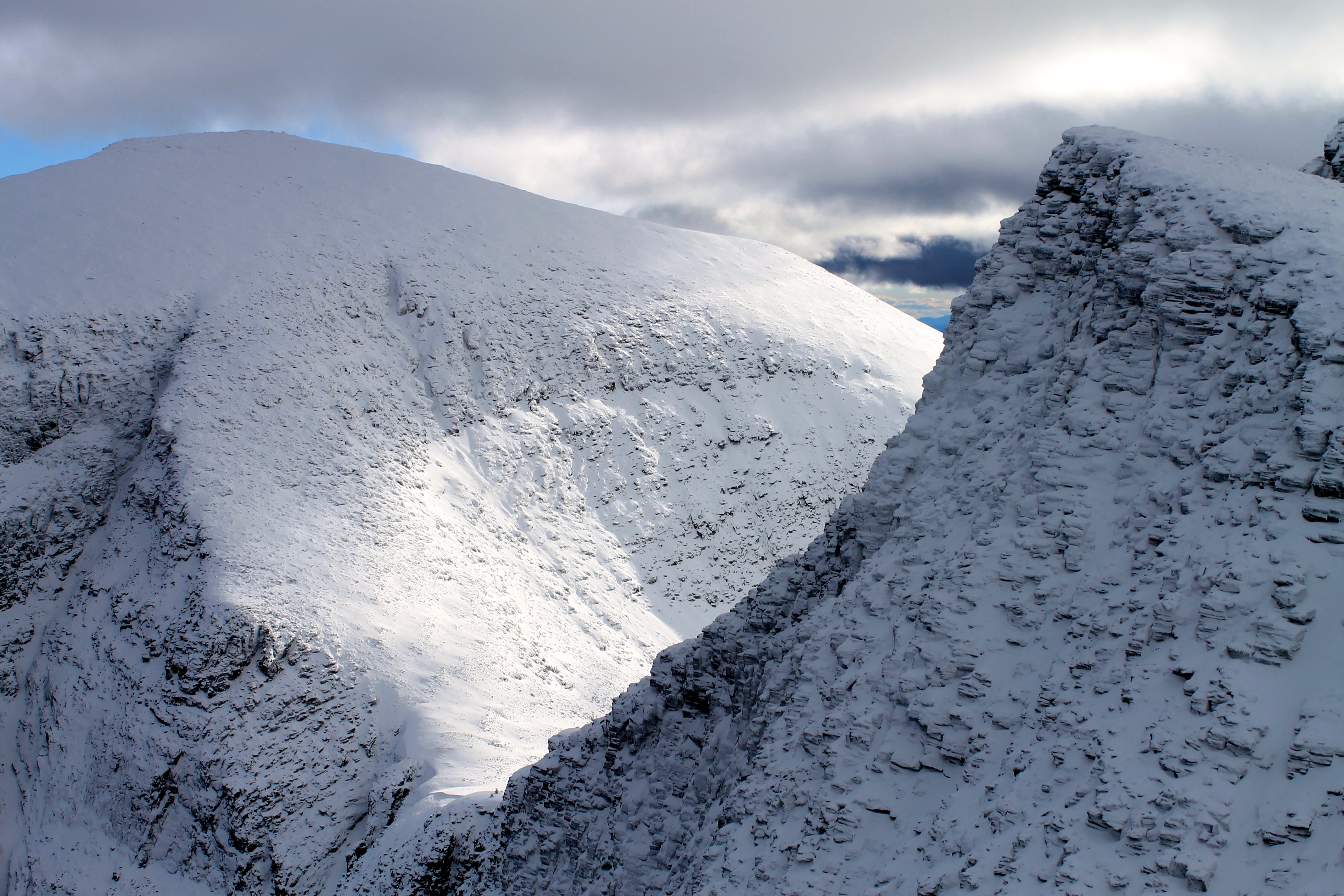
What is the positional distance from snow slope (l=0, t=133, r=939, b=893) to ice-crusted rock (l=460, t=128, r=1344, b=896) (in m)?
15.1

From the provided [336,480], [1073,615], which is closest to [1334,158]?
[1073,615]

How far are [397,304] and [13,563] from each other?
68.2 feet

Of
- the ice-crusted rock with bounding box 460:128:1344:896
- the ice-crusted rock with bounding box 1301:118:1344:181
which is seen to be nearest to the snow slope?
the ice-crusted rock with bounding box 460:128:1344:896

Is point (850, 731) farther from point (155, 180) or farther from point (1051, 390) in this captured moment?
point (155, 180)

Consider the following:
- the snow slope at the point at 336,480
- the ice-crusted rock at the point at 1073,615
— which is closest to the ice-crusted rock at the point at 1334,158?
the ice-crusted rock at the point at 1073,615

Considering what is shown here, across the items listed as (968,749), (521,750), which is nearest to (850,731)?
(968,749)

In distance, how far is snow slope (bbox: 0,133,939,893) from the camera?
2836 cm

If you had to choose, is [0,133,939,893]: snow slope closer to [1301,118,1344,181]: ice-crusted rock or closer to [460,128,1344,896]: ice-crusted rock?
[460,128,1344,896]: ice-crusted rock

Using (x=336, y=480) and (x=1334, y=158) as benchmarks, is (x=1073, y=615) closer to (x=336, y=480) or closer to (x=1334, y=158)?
(x=1334, y=158)

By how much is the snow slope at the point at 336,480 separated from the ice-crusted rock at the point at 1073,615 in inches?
594

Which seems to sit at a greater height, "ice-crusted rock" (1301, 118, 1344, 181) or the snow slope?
"ice-crusted rock" (1301, 118, 1344, 181)

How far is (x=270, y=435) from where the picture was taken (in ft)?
119

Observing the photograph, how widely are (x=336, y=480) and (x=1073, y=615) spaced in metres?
32.0

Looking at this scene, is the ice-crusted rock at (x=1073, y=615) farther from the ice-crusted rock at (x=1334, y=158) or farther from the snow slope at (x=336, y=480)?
the snow slope at (x=336, y=480)
